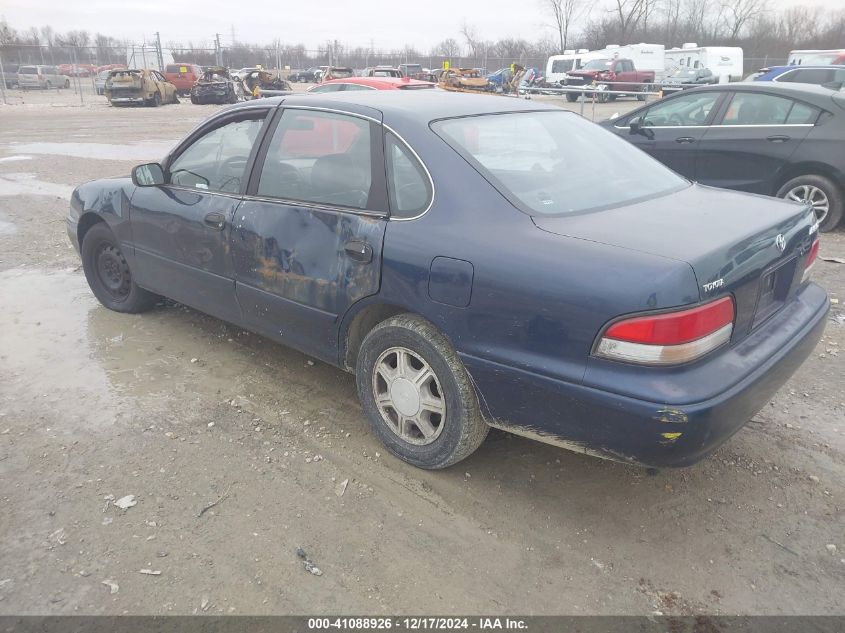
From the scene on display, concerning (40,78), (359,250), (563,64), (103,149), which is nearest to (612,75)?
(563,64)

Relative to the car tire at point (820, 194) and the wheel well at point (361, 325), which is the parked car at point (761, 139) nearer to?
the car tire at point (820, 194)

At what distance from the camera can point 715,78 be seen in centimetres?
3080

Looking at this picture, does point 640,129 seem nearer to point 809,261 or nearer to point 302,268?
point 809,261

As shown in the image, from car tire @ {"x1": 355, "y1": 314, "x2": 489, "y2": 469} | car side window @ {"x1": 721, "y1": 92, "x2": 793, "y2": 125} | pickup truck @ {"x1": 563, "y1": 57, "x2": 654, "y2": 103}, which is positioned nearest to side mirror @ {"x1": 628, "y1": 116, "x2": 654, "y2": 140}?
car side window @ {"x1": 721, "y1": 92, "x2": 793, "y2": 125}

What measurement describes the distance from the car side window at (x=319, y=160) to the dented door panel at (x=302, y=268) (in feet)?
0.30

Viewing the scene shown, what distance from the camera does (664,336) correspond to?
2.21 meters

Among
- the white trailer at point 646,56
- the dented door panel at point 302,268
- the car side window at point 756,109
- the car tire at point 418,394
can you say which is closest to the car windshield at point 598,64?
the white trailer at point 646,56

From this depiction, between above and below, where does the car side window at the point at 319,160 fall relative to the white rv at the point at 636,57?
below

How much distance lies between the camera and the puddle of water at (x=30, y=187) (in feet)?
30.8

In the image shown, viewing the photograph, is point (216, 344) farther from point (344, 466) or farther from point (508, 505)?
point (508, 505)

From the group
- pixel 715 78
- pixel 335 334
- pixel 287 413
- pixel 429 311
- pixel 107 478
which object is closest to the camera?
pixel 429 311

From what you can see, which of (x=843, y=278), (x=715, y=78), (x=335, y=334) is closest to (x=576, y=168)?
(x=335, y=334)

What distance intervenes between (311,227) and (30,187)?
8738 mm

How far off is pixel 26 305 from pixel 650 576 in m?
4.99
